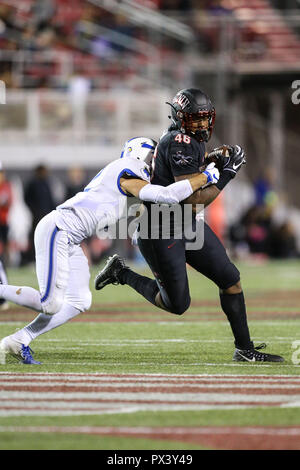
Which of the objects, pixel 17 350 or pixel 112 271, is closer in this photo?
pixel 17 350

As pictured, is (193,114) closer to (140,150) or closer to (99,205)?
(140,150)

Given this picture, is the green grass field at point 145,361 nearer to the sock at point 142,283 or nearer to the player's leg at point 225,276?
the player's leg at point 225,276

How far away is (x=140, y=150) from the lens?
6645 millimetres

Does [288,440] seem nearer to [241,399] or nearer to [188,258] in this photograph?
[241,399]

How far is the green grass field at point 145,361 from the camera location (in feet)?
14.9

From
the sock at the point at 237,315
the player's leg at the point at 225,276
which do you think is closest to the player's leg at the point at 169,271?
the player's leg at the point at 225,276

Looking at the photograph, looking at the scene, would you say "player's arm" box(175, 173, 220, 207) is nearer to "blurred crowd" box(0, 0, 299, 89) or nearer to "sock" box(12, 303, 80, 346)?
"sock" box(12, 303, 80, 346)

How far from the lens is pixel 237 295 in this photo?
22.2 ft

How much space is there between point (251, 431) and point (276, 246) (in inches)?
671

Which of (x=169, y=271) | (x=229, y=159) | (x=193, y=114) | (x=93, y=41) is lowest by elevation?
(x=169, y=271)

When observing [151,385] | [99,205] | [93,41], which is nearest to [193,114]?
[99,205]

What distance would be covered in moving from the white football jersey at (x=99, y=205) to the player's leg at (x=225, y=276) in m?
0.58

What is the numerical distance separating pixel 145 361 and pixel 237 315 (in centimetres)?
68
